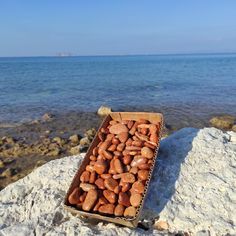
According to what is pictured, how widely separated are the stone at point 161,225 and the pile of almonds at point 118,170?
422 mm

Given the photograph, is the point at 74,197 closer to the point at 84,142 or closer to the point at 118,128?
the point at 118,128

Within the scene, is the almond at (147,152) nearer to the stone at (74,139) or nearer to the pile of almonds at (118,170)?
the pile of almonds at (118,170)

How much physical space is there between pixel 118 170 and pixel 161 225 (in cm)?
107

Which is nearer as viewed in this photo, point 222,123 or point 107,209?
point 107,209

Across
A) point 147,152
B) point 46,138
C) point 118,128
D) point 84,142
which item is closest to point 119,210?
point 147,152

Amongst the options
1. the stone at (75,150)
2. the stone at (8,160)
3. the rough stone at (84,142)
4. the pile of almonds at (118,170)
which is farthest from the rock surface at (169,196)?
the rough stone at (84,142)

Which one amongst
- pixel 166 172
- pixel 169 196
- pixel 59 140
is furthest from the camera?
pixel 59 140

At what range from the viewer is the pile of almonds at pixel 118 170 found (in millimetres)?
4602

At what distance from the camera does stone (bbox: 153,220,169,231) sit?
4.52 m

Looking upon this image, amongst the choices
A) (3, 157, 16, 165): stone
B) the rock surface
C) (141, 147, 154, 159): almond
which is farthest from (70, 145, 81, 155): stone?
(141, 147, 154, 159): almond

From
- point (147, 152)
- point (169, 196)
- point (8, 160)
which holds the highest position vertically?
point (147, 152)

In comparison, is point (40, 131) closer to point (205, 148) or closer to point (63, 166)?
point (63, 166)

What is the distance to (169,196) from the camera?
4945 mm

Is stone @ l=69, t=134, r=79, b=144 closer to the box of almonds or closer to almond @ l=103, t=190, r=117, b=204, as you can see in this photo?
the box of almonds
